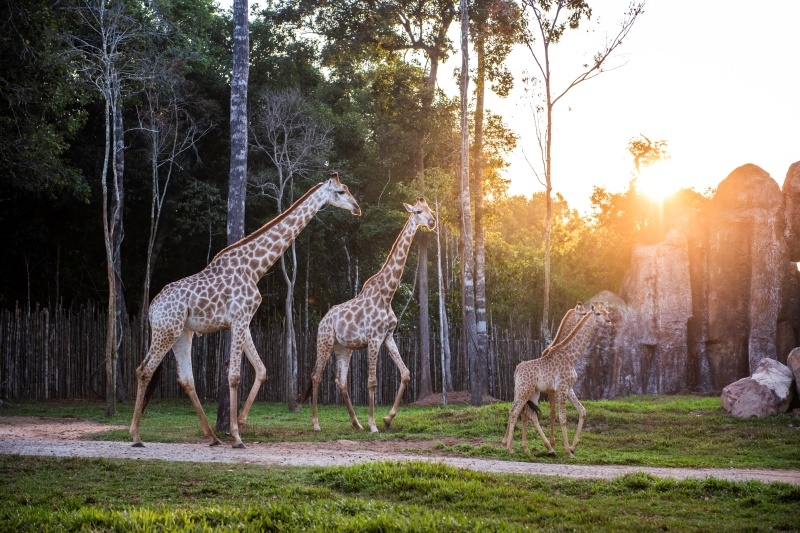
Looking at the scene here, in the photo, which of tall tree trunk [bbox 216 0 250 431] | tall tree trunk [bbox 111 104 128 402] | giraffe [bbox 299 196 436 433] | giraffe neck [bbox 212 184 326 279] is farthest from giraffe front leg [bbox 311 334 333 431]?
tall tree trunk [bbox 111 104 128 402]

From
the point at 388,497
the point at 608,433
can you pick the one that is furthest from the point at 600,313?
the point at 388,497

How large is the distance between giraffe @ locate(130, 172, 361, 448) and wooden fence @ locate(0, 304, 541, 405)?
10.2 meters

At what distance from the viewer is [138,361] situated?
73.3 ft

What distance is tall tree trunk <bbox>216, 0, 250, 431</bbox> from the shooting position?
13.0 meters

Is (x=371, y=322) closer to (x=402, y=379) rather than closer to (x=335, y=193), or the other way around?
(x=402, y=379)

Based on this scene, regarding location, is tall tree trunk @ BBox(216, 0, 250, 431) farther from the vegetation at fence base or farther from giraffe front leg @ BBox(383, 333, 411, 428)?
giraffe front leg @ BBox(383, 333, 411, 428)

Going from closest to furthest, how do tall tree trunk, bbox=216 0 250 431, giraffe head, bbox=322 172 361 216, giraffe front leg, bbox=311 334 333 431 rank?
1. giraffe head, bbox=322 172 361 216
2. tall tree trunk, bbox=216 0 250 431
3. giraffe front leg, bbox=311 334 333 431

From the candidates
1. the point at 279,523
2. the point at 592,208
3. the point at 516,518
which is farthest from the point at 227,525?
the point at 592,208

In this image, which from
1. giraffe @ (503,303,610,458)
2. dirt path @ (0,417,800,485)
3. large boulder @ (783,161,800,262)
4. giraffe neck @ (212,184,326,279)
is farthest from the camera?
large boulder @ (783,161,800,262)

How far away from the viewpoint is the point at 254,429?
43.3 feet

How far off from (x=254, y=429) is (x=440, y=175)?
502 inches

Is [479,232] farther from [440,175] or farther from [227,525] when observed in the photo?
[227,525]

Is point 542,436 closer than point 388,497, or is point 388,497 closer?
point 388,497

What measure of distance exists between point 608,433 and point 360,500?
6.99 m
